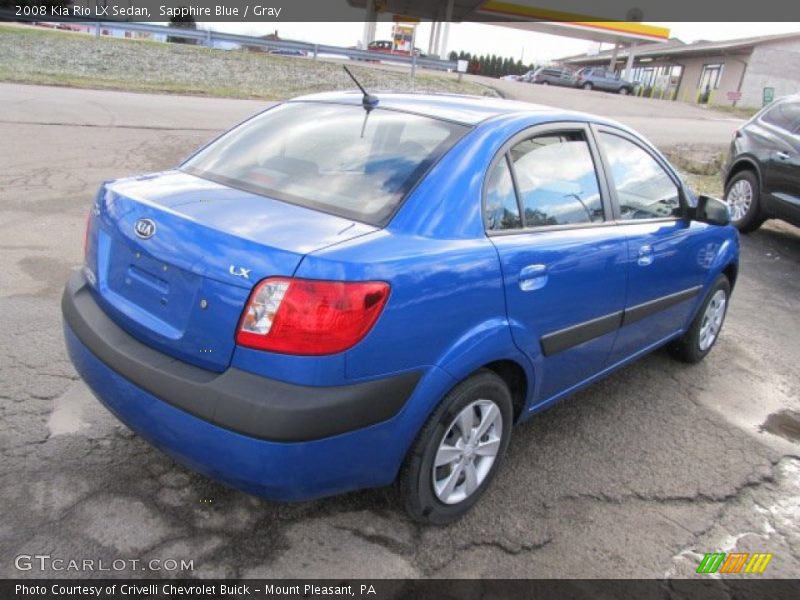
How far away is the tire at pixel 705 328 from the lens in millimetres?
4535

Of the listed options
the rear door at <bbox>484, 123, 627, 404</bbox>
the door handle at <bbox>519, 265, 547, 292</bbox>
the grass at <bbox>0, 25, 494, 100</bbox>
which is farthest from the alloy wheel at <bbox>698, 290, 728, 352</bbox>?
the grass at <bbox>0, 25, 494, 100</bbox>

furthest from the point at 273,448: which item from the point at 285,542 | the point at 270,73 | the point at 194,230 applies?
the point at 270,73

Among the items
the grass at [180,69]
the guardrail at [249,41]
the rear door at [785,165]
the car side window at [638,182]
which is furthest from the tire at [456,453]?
the guardrail at [249,41]

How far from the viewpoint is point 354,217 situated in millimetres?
2508

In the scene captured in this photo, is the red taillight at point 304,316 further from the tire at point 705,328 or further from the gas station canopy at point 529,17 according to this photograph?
the gas station canopy at point 529,17

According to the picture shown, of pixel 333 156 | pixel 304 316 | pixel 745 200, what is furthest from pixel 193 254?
pixel 745 200

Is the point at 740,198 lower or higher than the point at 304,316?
lower

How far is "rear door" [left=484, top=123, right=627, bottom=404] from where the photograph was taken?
275 cm

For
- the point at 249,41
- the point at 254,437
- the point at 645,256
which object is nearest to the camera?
the point at 254,437

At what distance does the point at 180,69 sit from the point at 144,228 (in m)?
19.8

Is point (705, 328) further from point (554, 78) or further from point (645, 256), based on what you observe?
point (554, 78)

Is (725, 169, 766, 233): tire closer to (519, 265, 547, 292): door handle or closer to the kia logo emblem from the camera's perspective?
(519, 265, 547, 292): door handle

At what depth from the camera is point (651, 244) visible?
11.9 feet

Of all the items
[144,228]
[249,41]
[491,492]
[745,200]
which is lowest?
[491,492]
